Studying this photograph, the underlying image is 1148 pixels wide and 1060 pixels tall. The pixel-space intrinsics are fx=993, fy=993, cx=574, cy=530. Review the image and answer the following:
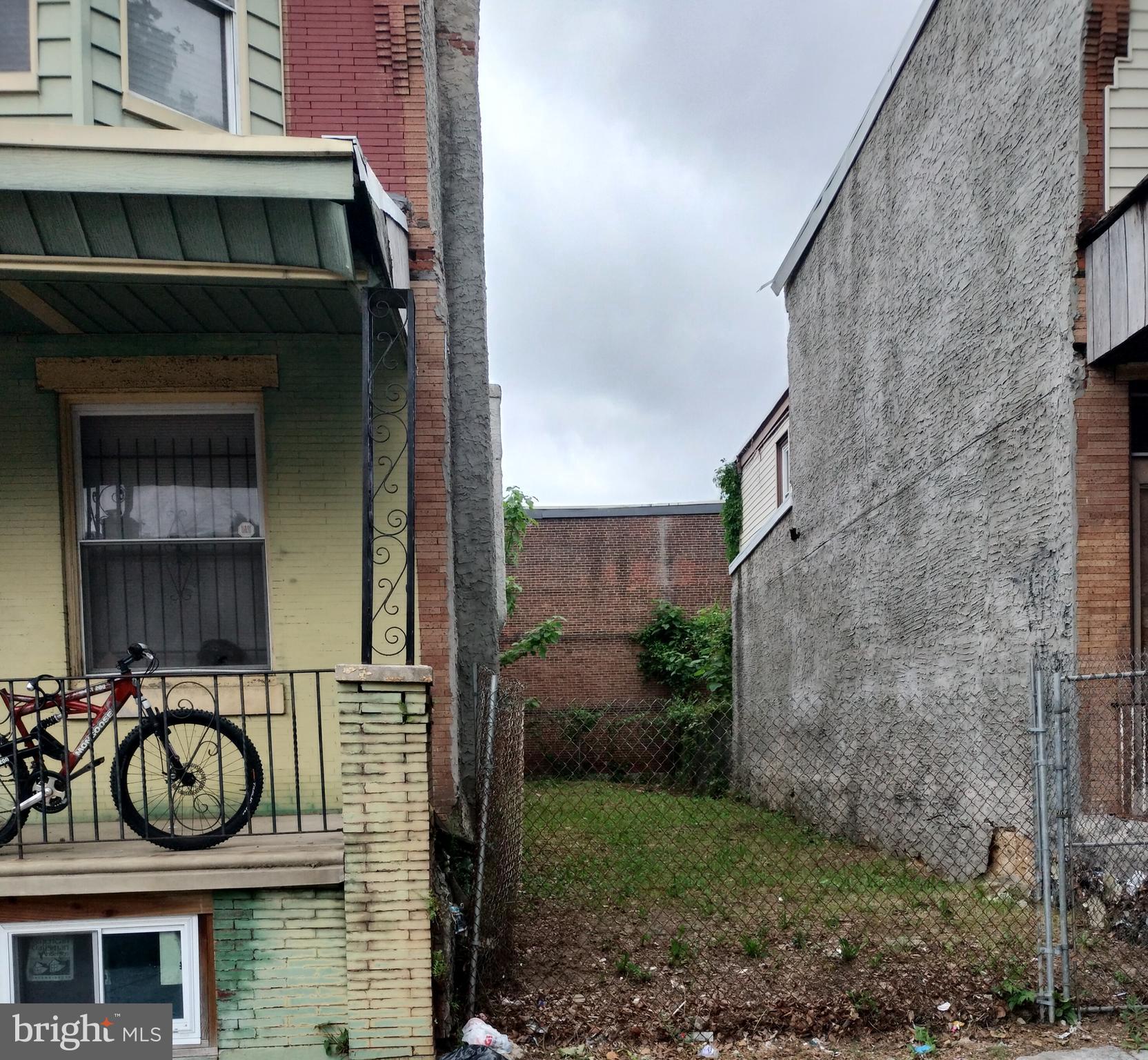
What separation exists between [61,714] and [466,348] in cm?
397

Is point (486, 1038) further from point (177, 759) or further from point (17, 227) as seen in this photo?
point (17, 227)

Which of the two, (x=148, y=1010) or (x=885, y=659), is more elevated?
(x=885, y=659)

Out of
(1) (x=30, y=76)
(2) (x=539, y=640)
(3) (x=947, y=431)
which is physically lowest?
(2) (x=539, y=640)

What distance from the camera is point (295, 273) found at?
514cm

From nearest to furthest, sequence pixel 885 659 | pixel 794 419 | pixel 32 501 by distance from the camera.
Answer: pixel 32 501 → pixel 885 659 → pixel 794 419

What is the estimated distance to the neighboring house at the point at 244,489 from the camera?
4.62 m

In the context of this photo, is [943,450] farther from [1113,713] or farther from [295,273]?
[295,273]

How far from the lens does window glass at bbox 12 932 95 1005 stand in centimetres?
468

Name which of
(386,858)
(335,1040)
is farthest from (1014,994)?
(335,1040)

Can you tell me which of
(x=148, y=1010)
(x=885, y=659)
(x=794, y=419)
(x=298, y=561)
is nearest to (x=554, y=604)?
(x=794, y=419)

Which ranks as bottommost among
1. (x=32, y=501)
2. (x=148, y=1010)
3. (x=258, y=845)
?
(x=148, y=1010)

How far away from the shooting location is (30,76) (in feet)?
17.3

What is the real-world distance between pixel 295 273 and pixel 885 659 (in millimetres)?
7509

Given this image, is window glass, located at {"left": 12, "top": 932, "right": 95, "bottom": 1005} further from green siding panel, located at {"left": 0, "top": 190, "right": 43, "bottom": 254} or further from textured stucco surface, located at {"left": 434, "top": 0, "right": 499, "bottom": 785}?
green siding panel, located at {"left": 0, "top": 190, "right": 43, "bottom": 254}
